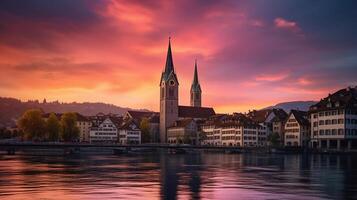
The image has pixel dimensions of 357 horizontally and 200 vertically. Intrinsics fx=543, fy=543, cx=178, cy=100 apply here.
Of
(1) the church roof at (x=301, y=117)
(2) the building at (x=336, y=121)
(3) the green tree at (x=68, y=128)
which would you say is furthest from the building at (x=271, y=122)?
(3) the green tree at (x=68, y=128)

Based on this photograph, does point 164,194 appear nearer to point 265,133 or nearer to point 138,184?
point 138,184

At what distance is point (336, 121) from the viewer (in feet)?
429

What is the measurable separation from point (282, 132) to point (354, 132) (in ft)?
154

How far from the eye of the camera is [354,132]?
421 feet

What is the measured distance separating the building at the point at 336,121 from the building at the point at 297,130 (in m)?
8.76

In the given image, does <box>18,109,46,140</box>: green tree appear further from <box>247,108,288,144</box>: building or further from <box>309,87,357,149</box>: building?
<box>309,87,357,149</box>: building

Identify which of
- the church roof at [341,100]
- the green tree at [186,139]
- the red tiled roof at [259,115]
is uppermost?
the church roof at [341,100]

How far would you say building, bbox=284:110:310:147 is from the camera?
505 ft

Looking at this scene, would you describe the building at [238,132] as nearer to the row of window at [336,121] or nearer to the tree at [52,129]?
the row of window at [336,121]

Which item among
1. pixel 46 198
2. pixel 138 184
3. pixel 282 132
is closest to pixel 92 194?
pixel 46 198

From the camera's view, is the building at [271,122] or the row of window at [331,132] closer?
the row of window at [331,132]

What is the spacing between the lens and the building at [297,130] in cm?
15388

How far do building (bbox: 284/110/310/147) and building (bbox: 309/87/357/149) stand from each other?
8763mm

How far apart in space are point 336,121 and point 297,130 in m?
24.8
